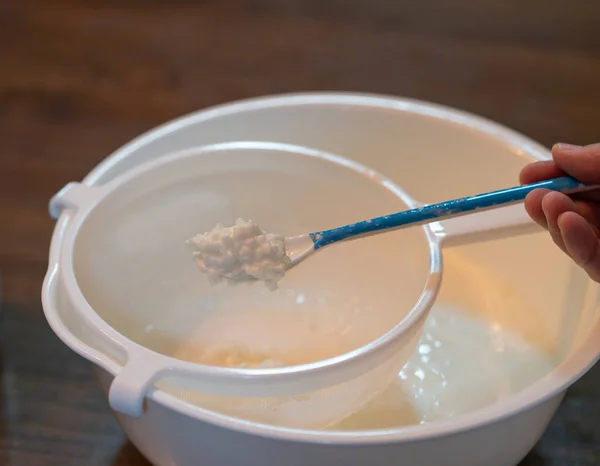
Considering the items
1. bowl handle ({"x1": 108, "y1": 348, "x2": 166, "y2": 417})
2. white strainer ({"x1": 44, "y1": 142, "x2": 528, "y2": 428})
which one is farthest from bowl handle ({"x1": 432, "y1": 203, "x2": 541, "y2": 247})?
bowl handle ({"x1": 108, "y1": 348, "x2": 166, "y2": 417})

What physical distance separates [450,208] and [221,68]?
55 cm

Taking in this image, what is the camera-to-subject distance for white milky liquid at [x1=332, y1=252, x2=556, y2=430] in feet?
1.74

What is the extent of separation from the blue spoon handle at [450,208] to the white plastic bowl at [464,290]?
8 cm

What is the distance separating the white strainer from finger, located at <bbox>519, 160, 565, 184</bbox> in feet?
0.26

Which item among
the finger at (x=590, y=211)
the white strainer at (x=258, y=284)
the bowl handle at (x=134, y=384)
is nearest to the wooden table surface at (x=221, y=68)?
the white strainer at (x=258, y=284)

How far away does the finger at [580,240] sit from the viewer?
16.6 inches

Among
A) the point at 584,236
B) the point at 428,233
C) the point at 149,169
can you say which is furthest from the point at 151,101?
the point at 584,236

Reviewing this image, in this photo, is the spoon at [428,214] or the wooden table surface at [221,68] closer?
the spoon at [428,214]

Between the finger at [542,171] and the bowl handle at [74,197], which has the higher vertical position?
the finger at [542,171]

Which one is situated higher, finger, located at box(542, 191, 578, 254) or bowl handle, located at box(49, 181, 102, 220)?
finger, located at box(542, 191, 578, 254)

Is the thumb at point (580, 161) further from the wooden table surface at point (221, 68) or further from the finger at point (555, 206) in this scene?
the wooden table surface at point (221, 68)

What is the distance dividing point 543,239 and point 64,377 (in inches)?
16.6

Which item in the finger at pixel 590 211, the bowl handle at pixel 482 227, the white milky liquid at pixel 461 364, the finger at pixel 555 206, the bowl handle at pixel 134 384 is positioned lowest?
the white milky liquid at pixel 461 364

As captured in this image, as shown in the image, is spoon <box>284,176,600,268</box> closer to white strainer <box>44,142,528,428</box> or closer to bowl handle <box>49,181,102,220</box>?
white strainer <box>44,142,528,428</box>
